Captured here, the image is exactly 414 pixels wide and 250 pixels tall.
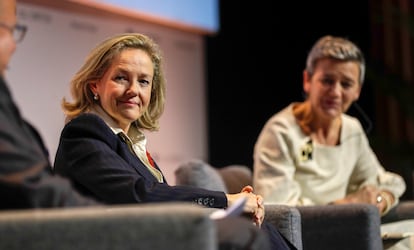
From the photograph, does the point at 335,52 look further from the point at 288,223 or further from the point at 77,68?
the point at 77,68

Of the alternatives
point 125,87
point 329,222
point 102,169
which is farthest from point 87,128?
point 329,222

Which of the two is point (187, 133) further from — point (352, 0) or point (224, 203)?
point (224, 203)

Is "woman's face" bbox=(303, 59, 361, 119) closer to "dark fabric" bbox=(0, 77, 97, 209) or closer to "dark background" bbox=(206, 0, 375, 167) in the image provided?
"dark fabric" bbox=(0, 77, 97, 209)

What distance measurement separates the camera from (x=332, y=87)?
10.4 ft

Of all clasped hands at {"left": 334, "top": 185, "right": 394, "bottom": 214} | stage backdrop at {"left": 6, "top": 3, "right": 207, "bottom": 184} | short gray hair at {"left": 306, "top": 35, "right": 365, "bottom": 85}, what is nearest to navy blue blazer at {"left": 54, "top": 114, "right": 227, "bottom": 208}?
clasped hands at {"left": 334, "top": 185, "right": 394, "bottom": 214}

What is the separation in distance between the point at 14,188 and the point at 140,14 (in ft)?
10.6

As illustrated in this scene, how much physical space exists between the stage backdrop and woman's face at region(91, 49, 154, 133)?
174 cm

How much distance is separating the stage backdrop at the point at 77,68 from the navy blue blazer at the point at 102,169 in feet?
6.38

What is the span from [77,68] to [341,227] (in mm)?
2101

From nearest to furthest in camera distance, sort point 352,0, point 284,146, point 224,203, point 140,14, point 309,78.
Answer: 1. point 224,203
2. point 284,146
3. point 309,78
4. point 140,14
5. point 352,0

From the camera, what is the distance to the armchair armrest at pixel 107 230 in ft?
4.37

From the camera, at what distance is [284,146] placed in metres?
3.09

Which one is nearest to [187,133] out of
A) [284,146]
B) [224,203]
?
[284,146]

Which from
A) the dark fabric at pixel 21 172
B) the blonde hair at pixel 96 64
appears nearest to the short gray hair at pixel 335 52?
the blonde hair at pixel 96 64
